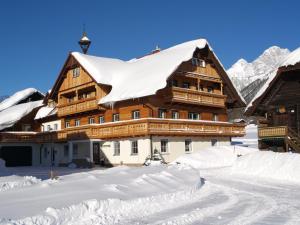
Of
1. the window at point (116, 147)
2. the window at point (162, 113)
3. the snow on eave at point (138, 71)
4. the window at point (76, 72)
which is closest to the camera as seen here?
the snow on eave at point (138, 71)

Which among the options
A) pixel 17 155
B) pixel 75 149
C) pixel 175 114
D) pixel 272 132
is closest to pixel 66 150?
pixel 75 149

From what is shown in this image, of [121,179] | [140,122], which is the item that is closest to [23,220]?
[121,179]

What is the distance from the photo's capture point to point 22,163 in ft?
140

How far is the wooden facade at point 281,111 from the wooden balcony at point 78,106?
1465 cm

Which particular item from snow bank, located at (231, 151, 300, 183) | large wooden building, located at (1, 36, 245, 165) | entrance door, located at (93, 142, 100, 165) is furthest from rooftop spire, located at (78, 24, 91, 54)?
snow bank, located at (231, 151, 300, 183)

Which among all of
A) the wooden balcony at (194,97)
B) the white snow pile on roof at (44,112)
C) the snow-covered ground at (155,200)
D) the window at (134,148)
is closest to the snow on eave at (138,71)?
the wooden balcony at (194,97)

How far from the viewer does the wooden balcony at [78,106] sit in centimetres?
3844

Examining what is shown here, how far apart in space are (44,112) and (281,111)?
28.5 m

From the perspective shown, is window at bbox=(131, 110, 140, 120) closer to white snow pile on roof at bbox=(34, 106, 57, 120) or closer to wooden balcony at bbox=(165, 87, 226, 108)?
wooden balcony at bbox=(165, 87, 226, 108)

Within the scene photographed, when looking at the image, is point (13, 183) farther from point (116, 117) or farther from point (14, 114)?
point (14, 114)

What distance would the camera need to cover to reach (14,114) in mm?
48031

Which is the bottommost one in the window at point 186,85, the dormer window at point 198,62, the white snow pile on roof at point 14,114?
the white snow pile on roof at point 14,114

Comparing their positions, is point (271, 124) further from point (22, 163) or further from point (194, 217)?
point (22, 163)

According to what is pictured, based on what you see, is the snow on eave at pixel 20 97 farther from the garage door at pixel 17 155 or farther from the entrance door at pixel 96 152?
the entrance door at pixel 96 152
